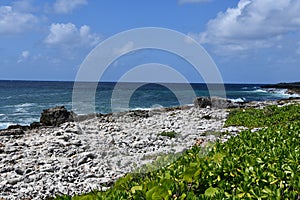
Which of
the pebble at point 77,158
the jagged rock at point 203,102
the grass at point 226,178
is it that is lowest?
the pebble at point 77,158

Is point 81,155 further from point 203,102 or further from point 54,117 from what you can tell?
point 203,102

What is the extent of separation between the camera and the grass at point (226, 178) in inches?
134

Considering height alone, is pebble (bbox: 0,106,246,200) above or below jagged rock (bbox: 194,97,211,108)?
below

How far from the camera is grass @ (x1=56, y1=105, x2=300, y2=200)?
3.40m

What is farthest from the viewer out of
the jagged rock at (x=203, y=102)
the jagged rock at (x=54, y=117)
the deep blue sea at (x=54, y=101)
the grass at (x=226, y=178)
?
the deep blue sea at (x=54, y=101)

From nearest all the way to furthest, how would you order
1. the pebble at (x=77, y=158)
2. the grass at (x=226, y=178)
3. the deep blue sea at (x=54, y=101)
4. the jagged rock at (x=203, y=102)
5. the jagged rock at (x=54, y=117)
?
the grass at (x=226, y=178) < the pebble at (x=77, y=158) < the jagged rock at (x=54, y=117) < the jagged rock at (x=203, y=102) < the deep blue sea at (x=54, y=101)

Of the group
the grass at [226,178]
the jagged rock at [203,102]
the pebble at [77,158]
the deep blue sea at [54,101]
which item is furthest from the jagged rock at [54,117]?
the grass at [226,178]

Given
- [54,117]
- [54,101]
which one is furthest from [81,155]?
[54,101]

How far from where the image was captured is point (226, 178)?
4.21m

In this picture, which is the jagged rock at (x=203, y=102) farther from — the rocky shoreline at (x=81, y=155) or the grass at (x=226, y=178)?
the grass at (x=226, y=178)

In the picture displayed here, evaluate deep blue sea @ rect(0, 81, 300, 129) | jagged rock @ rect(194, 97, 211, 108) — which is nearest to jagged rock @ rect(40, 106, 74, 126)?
deep blue sea @ rect(0, 81, 300, 129)

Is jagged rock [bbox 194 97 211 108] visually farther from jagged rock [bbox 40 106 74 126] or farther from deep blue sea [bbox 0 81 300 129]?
deep blue sea [bbox 0 81 300 129]

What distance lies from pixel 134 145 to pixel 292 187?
10.6 metres

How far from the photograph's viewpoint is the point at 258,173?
3.98 m
